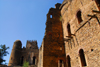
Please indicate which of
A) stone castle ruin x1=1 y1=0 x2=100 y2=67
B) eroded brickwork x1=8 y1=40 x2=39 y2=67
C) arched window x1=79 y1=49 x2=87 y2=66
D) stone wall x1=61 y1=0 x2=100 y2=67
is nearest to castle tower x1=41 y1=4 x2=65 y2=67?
stone castle ruin x1=1 y1=0 x2=100 y2=67

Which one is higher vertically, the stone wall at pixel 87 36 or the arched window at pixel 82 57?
the stone wall at pixel 87 36

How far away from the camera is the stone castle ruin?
225 inches

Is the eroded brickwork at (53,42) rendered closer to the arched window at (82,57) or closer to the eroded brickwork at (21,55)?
the arched window at (82,57)

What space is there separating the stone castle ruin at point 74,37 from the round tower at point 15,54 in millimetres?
13871

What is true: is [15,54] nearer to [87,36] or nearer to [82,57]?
[82,57]

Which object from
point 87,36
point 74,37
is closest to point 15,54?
point 74,37

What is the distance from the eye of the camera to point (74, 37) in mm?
7949

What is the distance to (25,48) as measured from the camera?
25.3 m

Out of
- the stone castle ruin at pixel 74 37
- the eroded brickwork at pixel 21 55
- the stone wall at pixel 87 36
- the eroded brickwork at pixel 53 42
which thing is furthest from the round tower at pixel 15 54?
the stone wall at pixel 87 36

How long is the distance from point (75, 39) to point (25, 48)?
66.5ft

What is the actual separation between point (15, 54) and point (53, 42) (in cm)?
1539

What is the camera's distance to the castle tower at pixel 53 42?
9.34m

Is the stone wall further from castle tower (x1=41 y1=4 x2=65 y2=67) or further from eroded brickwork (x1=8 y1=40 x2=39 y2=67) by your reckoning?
eroded brickwork (x1=8 y1=40 x2=39 y2=67)

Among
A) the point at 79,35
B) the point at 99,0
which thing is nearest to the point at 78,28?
the point at 79,35
